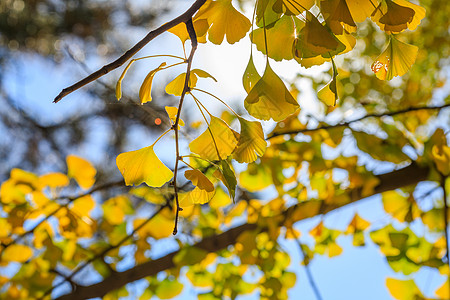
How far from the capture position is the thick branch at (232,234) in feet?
1.71

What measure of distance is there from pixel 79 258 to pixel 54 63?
3.63 feet

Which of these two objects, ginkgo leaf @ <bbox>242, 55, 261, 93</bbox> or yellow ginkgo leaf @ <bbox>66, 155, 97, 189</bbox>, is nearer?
ginkgo leaf @ <bbox>242, 55, 261, 93</bbox>

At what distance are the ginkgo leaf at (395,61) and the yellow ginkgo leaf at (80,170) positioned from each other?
48 centimetres

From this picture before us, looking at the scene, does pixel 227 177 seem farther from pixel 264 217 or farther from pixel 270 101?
pixel 264 217

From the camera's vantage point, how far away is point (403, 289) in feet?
1.66

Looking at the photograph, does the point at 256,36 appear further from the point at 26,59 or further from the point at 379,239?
the point at 26,59

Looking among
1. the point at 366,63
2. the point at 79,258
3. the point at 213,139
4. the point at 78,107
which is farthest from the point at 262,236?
the point at 78,107

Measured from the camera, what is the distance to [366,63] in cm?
100

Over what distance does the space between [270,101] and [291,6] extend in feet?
0.15

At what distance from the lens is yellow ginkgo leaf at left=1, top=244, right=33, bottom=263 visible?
2.03 feet

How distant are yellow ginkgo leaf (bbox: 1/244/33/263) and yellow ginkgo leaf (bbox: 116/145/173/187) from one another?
45 centimetres

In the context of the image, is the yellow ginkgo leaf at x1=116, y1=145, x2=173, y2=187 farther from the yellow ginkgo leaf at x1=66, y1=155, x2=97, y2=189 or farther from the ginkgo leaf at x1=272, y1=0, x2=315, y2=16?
the yellow ginkgo leaf at x1=66, y1=155, x2=97, y2=189

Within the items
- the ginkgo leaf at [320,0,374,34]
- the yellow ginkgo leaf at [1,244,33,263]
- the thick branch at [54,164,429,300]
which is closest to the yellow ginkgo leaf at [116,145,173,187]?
the ginkgo leaf at [320,0,374,34]

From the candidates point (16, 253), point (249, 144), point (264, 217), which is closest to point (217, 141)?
point (249, 144)
